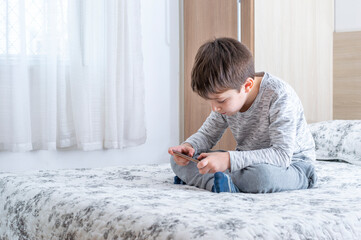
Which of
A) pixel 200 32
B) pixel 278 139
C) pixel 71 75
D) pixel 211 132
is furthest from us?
pixel 200 32

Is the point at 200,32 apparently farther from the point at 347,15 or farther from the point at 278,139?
the point at 278,139

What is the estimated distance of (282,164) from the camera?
48.5 inches

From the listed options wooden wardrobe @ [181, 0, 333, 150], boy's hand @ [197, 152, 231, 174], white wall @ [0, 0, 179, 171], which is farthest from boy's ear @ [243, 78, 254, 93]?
white wall @ [0, 0, 179, 171]

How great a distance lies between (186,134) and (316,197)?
6.97 ft

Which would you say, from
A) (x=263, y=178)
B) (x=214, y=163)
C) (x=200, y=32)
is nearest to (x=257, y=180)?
(x=263, y=178)

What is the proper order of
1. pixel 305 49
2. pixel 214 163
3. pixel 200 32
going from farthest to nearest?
1. pixel 200 32
2. pixel 305 49
3. pixel 214 163

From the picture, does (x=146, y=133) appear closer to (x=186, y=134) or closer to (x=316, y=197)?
(x=186, y=134)

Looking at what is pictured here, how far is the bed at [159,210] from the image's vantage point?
0.76 meters

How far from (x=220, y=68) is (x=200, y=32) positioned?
1.87 m

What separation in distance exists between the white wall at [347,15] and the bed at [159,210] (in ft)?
4.99

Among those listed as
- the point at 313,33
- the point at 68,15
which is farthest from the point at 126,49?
the point at 313,33

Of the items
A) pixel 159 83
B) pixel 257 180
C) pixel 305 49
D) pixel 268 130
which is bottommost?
Answer: pixel 257 180

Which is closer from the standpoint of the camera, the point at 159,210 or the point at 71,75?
the point at 159,210

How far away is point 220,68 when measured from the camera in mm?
1204
